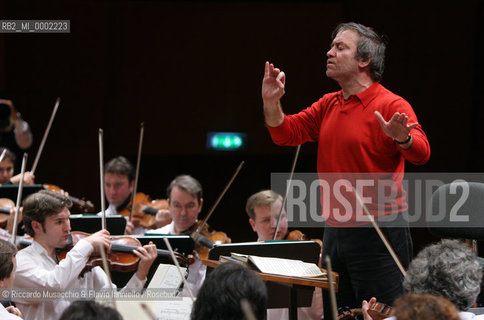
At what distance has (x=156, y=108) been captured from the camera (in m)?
5.91

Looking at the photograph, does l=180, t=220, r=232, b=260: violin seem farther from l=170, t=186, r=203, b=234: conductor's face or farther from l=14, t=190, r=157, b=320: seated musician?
l=14, t=190, r=157, b=320: seated musician

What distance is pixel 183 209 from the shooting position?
374 cm

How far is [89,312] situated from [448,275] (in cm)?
98

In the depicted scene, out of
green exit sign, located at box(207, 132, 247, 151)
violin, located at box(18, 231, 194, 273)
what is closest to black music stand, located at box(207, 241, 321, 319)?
violin, located at box(18, 231, 194, 273)

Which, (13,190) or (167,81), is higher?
(167,81)

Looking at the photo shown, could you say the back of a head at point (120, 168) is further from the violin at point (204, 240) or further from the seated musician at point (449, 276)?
the seated musician at point (449, 276)

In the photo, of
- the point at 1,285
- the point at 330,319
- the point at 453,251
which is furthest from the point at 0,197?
the point at 453,251

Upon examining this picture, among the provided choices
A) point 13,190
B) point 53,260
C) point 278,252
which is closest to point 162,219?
point 13,190

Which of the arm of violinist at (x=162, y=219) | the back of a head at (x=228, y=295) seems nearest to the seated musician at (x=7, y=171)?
the arm of violinist at (x=162, y=219)

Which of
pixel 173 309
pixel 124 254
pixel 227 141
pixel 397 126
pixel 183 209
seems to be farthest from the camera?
pixel 227 141

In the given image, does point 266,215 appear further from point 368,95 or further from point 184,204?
point 368,95

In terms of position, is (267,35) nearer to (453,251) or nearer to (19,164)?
(19,164)

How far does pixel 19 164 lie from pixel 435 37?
3853mm

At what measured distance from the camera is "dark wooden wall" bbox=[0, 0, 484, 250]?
5.73 metres
